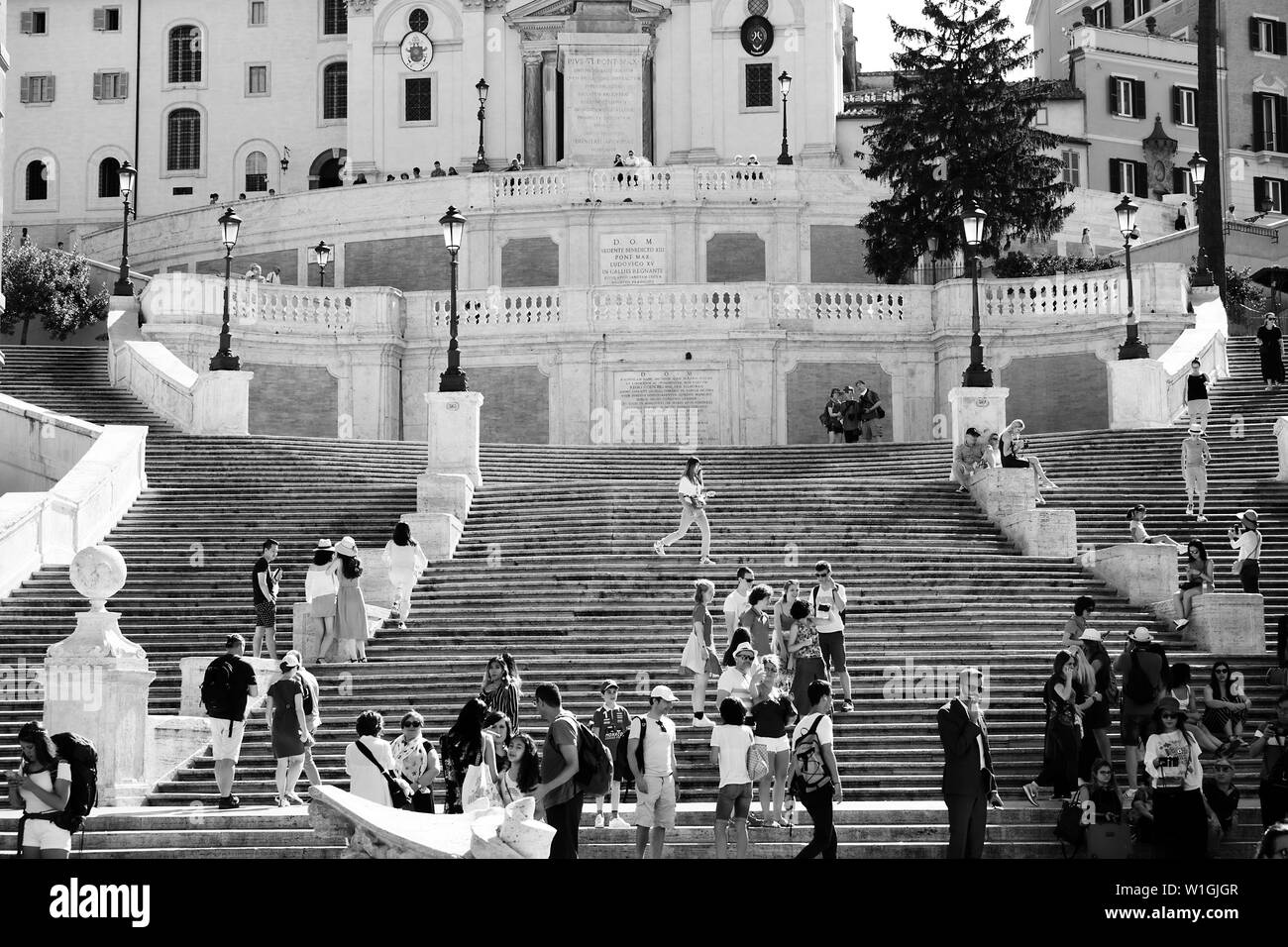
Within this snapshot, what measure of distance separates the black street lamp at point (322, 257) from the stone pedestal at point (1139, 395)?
2134cm

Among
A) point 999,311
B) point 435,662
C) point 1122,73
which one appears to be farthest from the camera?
point 1122,73

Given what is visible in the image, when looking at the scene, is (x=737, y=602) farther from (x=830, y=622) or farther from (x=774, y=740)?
(x=774, y=740)

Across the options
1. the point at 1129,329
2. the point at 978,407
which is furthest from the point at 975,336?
the point at 1129,329

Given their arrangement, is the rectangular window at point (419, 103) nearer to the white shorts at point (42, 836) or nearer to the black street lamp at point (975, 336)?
the black street lamp at point (975, 336)

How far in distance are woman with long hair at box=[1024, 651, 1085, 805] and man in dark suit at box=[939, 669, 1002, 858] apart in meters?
2.17

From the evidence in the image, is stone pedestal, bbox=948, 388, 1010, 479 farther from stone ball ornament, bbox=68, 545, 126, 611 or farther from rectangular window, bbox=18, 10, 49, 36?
rectangular window, bbox=18, 10, 49, 36

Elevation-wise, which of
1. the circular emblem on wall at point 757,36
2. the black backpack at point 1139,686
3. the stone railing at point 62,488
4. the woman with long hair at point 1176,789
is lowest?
the woman with long hair at point 1176,789

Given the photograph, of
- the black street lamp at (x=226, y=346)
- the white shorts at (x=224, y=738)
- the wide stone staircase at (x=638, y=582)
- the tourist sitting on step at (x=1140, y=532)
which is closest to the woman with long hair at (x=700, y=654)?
the wide stone staircase at (x=638, y=582)

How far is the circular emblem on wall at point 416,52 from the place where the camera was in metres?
66.3

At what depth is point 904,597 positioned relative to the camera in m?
23.9

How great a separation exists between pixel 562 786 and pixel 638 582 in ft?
30.4
